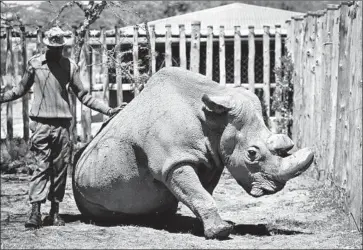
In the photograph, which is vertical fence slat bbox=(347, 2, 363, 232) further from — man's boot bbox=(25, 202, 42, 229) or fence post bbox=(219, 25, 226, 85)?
fence post bbox=(219, 25, 226, 85)

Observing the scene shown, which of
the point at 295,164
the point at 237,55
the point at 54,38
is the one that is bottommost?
the point at 295,164

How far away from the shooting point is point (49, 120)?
26.1ft

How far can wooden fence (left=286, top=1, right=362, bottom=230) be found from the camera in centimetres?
818

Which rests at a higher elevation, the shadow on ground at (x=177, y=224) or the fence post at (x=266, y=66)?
the fence post at (x=266, y=66)

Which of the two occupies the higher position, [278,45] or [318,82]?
[278,45]

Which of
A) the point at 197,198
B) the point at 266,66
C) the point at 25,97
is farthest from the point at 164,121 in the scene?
the point at 266,66

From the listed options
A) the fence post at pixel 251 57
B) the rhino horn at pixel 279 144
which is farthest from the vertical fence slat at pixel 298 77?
the rhino horn at pixel 279 144

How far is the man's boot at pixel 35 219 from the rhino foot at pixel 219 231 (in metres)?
1.74

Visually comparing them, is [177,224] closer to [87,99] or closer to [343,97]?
[87,99]

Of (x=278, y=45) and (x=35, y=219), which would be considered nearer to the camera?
(x=35, y=219)

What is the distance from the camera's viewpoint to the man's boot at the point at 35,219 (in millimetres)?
7793

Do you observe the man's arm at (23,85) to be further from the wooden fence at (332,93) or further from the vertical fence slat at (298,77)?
the vertical fence slat at (298,77)

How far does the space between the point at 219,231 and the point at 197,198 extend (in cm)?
38

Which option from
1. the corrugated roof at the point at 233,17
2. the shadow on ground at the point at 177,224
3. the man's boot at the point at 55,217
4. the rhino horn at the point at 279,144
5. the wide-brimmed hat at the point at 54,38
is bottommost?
the shadow on ground at the point at 177,224
